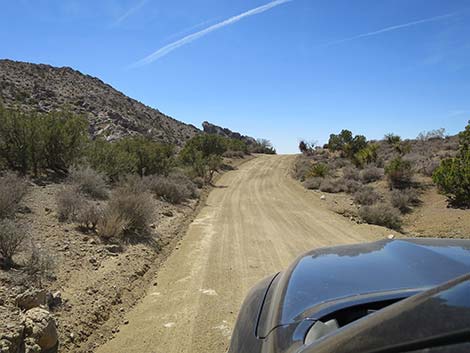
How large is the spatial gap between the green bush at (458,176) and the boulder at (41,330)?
15.9 m

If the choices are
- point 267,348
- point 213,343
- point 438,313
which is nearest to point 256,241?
point 213,343

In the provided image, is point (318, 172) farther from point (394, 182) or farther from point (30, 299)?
point (30, 299)

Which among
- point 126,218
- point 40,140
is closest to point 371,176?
point 126,218

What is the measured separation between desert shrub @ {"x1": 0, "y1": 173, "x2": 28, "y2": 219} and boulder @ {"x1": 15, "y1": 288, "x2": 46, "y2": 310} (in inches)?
164

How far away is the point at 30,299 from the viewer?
535 cm

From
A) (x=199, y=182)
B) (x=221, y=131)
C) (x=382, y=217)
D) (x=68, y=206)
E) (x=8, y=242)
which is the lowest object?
(x=382, y=217)

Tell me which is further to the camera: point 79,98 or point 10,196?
point 79,98

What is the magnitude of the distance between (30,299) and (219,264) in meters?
4.21

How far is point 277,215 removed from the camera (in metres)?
15.6

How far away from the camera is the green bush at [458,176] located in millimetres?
15784

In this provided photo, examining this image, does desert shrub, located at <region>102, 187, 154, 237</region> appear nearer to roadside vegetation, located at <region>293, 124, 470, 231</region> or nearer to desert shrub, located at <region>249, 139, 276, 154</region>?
roadside vegetation, located at <region>293, 124, 470, 231</region>

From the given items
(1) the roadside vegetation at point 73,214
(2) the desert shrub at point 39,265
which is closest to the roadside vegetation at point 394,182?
(1) the roadside vegetation at point 73,214

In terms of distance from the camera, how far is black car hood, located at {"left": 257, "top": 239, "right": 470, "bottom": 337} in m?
2.22

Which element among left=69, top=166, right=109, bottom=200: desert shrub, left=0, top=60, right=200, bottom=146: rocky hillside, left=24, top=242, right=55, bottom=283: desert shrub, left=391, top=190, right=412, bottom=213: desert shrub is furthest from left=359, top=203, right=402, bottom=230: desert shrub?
left=0, top=60, right=200, bottom=146: rocky hillside
